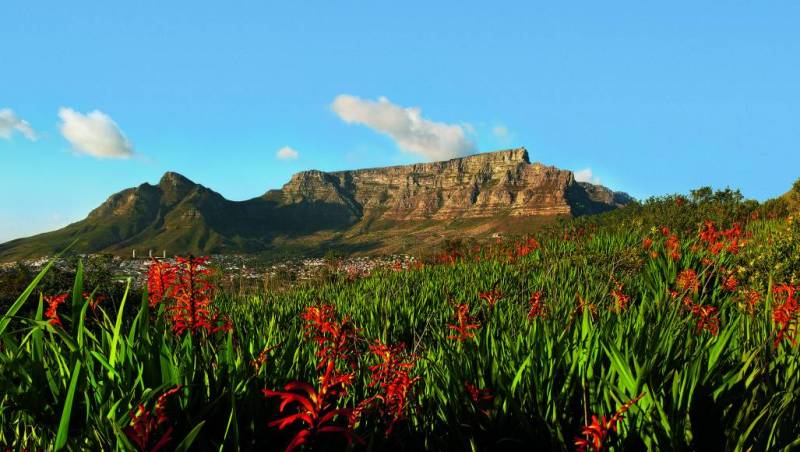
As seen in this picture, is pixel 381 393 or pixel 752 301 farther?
pixel 752 301

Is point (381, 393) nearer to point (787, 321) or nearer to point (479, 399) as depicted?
point (479, 399)

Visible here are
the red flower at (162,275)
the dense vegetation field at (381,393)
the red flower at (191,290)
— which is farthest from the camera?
the red flower at (162,275)

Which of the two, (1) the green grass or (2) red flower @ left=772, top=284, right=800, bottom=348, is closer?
(1) the green grass

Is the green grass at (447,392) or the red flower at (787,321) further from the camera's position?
the red flower at (787,321)

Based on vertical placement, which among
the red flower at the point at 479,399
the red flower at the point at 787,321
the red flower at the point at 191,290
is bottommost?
the red flower at the point at 479,399

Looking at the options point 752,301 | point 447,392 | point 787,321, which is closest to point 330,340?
point 447,392

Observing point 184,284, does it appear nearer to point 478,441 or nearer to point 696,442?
point 478,441

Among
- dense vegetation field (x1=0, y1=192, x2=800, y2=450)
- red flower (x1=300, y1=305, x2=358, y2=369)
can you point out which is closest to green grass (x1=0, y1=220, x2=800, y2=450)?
dense vegetation field (x1=0, y1=192, x2=800, y2=450)

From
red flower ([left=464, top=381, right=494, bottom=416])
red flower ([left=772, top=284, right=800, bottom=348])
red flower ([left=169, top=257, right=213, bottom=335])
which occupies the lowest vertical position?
red flower ([left=464, top=381, right=494, bottom=416])

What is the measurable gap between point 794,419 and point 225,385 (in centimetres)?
342

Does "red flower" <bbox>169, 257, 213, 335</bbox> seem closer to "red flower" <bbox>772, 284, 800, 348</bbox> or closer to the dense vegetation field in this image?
the dense vegetation field

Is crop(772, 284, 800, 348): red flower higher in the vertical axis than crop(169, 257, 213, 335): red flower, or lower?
lower

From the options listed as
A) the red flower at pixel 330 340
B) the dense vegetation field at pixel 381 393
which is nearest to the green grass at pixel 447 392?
the dense vegetation field at pixel 381 393

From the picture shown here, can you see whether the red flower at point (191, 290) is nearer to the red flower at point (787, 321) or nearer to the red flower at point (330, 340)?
the red flower at point (330, 340)
